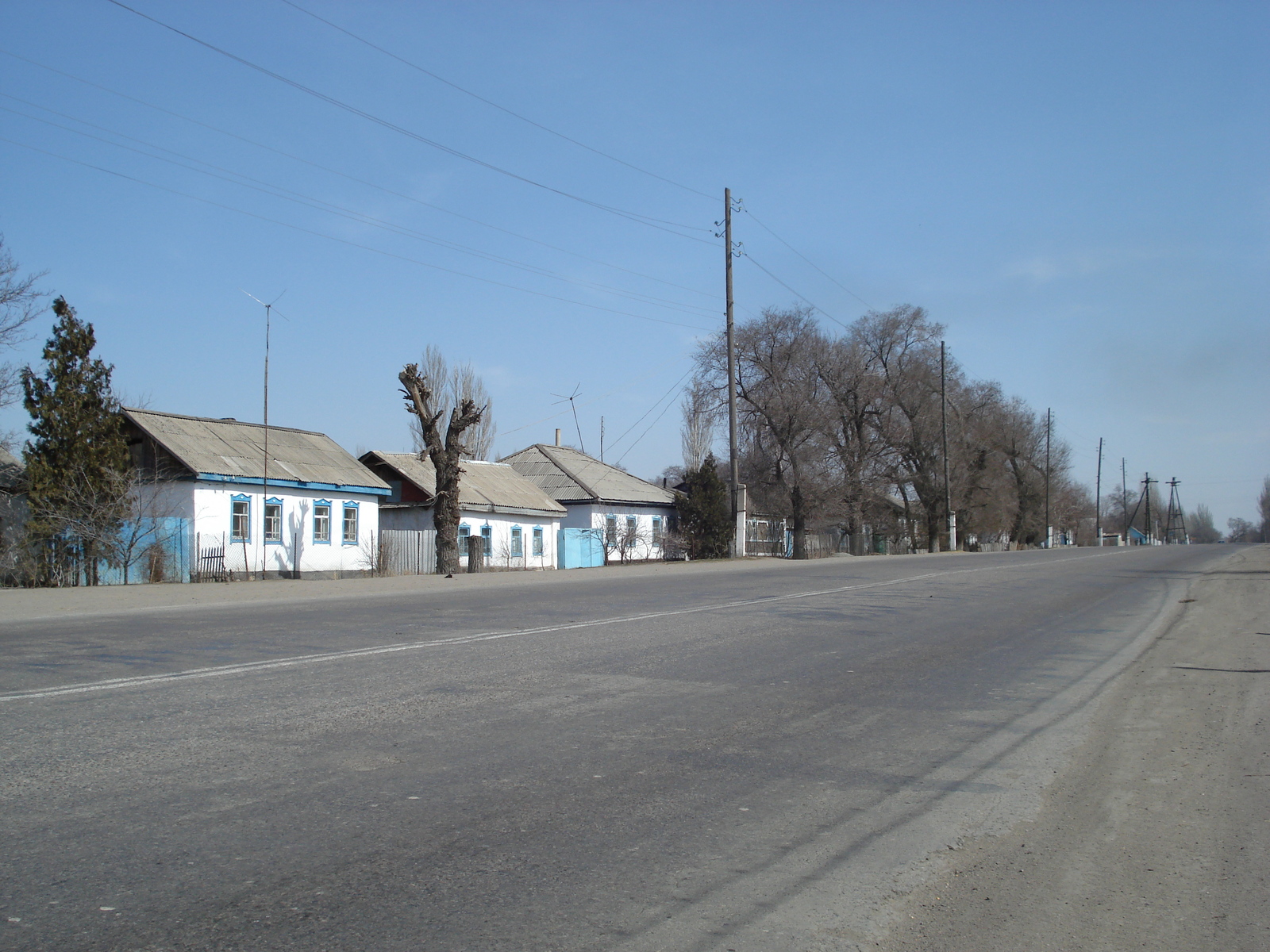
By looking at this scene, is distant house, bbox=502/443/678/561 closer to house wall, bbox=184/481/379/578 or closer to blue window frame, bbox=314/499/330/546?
house wall, bbox=184/481/379/578

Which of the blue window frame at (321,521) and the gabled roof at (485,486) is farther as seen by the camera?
the gabled roof at (485,486)

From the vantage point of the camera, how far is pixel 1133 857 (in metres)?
4.25

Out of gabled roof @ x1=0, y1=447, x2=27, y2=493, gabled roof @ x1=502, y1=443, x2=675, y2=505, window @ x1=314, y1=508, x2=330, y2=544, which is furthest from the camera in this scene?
gabled roof @ x1=502, y1=443, x2=675, y2=505

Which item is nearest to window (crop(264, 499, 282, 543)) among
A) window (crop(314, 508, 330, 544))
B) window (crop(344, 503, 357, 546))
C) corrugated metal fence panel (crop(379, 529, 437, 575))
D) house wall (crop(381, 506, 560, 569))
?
window (crop(314, 508, 330, 544))

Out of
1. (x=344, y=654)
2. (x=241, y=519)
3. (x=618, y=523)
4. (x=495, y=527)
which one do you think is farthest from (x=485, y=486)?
(x=344, y=654)

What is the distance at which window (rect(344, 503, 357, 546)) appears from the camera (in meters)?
34.6

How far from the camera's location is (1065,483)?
93.8 meters

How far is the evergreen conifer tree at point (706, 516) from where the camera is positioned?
43219mm

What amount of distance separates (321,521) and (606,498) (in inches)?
605

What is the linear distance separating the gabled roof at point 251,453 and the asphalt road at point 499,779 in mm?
19810

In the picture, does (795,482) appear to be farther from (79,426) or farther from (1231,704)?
(1231,704)

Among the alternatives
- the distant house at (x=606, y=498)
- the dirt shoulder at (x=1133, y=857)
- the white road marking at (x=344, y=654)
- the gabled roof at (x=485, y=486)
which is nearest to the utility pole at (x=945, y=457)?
the distant house at (x=606, y=498)

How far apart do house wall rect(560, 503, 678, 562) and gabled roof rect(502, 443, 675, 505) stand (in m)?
0.43

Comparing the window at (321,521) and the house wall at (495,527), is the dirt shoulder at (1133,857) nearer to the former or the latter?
the window at (321,521)
